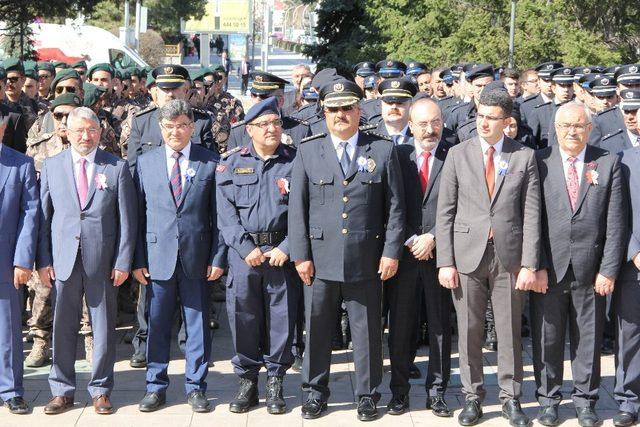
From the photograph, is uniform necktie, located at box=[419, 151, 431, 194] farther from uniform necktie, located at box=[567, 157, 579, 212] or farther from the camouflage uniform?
the camouflage uniform

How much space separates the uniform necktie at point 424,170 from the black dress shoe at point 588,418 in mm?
1852

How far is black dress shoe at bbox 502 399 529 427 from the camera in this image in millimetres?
6777

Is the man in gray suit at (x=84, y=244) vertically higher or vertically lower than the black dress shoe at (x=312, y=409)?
higher

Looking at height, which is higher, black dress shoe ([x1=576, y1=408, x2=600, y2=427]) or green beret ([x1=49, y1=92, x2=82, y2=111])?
green beret ([x1=49, y1=92, x2=82, y2=111])

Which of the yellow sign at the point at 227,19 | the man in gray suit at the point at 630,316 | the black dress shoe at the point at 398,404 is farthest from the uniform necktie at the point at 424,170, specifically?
the yellow sign at the point at 227,19

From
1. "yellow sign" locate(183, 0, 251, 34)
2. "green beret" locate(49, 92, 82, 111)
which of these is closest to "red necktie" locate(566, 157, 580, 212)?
"green beret" locate(49, 92, 82, 111)

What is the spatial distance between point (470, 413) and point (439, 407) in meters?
0.26

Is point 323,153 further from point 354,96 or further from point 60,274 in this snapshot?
point 60,274

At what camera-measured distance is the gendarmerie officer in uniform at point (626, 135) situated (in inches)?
336

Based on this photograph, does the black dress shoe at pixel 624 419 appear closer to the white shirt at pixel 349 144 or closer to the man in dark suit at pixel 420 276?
the man in dark suit at pixel 420 276

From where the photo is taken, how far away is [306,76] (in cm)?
1288

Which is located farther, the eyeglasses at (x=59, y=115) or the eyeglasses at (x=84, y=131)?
the eyeglasses at (x=59, y=115)

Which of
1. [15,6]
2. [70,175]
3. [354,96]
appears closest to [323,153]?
[354,96]

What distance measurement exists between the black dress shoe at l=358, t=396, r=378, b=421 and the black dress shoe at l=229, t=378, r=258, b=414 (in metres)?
0.76
